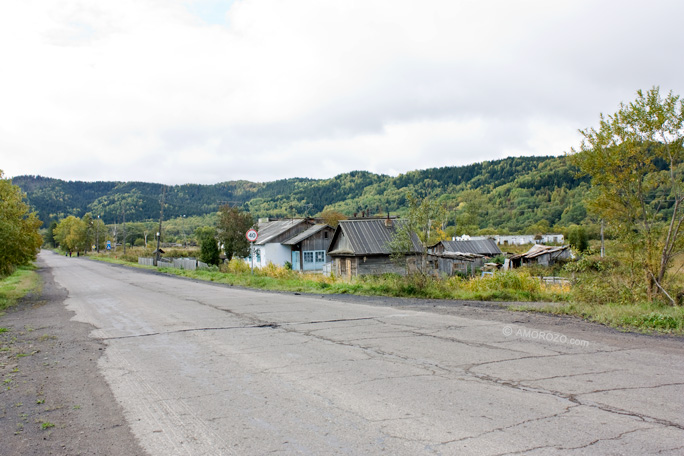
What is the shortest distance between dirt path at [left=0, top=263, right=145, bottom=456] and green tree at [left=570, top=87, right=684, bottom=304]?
12287mm

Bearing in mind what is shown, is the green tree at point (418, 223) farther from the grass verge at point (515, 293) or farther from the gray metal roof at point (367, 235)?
the gray metal roof at point (367, 235)

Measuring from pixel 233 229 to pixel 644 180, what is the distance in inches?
1326

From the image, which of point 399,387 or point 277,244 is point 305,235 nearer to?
point 277,244

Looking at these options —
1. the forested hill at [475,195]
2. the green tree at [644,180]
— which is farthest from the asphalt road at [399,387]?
the forested hill at [475,195]

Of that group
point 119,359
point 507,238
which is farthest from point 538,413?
point 507,238

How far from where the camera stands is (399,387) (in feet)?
19.3

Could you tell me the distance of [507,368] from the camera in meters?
6.71

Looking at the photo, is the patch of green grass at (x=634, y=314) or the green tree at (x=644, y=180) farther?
the green tree at (x=644, y=180)

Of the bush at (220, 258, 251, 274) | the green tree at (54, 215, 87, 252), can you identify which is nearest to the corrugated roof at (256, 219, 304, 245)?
the bush at (220, 258, 251, 274)

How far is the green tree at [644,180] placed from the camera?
12.1m

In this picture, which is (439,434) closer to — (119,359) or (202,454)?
(202,454)

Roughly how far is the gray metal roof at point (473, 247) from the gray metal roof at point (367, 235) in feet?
71.2

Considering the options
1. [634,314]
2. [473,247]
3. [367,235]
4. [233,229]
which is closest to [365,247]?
[367,235]

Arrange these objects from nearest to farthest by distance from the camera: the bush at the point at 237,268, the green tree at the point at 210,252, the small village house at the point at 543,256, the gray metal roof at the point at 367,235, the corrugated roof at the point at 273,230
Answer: the gray metal roof at the point at 367,235 < the bush at the point at 237,268 < the green tree at the point at 210,252 < the small village house at the point at 543,256 < the corrugated roof at the point at 273,230
